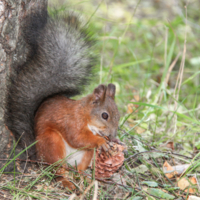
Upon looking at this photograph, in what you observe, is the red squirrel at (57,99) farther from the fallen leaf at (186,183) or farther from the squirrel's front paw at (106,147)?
the fallen leaf at (186,183)

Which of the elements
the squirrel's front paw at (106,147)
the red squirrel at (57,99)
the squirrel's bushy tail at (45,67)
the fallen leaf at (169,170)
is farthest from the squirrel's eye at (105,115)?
the fallen leaf at (169,170)

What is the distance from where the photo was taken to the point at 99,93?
1.66 metres

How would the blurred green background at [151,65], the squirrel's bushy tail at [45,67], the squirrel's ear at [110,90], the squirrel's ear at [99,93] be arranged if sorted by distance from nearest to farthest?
the squirrel's bushy tail at [45,67], the squirrel's ear at [99,93], the squirrel's ear at [110,90], the blurred green background at [151,65]

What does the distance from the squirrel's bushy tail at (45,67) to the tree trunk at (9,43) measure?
3 centimetres

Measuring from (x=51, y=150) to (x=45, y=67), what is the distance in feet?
1.47

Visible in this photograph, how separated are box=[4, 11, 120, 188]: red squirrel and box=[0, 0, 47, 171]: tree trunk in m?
0.03

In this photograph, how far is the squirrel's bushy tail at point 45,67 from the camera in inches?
59.1

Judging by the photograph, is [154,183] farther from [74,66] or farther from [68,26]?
[68,26]

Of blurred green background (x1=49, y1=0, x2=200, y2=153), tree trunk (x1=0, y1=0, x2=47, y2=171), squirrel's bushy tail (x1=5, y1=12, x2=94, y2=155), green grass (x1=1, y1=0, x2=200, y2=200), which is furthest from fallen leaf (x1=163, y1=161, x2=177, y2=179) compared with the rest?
tree trunk (x1=0, y1=0, x2=47, y2=171)

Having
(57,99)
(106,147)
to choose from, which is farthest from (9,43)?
(106,147)

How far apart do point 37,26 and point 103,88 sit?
0.48 metres

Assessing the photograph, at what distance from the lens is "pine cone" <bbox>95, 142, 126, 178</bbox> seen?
5.02 feet

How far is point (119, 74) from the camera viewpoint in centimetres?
274

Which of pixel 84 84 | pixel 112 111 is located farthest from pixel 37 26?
pixel 112 111
